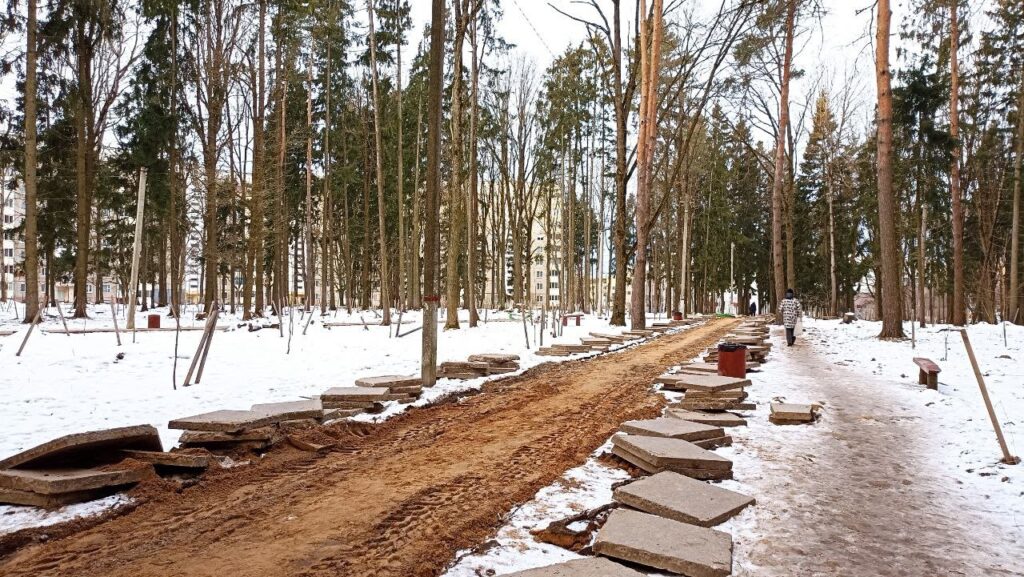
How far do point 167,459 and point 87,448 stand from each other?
0.55 m

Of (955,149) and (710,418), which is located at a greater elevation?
(955,149)

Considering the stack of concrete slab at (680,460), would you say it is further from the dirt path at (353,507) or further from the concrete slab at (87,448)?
the concrete slab at (87,448)

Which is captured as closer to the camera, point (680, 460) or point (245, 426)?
point (680, 460)

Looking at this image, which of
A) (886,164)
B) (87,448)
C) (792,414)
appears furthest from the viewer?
(886,164)

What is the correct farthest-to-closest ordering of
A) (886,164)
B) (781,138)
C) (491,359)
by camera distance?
(781,138) → (886,164) → (491,359)

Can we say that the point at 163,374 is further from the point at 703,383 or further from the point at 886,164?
the point at 886,164

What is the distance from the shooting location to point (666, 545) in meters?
3.19

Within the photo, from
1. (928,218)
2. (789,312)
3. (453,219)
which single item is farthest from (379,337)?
(928,218)

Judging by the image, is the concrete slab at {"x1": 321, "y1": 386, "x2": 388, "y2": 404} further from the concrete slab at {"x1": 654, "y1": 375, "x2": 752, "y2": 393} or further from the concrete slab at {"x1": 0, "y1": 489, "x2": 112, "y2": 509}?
the concrete slab at {"x1": 654, "y1": 375, "x2": 752, "y2": 393}

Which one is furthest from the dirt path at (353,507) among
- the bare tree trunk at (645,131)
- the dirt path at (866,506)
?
the bare tree trunk at (645,131)

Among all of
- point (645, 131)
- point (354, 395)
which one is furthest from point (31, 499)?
point (645, 131)

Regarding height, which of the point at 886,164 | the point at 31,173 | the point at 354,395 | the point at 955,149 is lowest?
the point at 354,395

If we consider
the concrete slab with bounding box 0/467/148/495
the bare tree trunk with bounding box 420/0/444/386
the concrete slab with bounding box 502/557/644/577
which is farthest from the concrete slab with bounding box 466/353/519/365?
the concrete slab with bounding box 502/557/644/577

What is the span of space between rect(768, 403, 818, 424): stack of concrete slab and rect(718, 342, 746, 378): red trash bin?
2.55 metres
